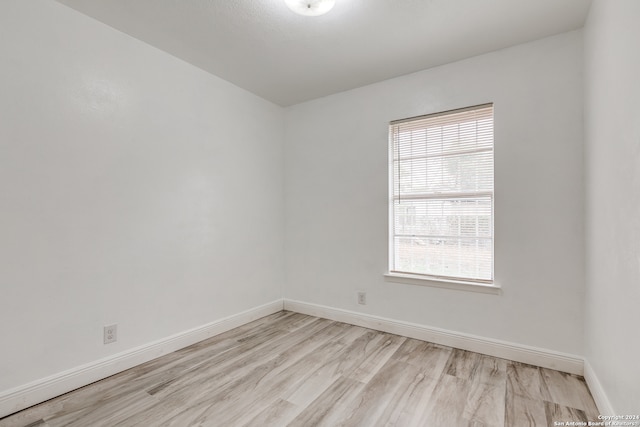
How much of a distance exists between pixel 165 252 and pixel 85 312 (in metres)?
0.70

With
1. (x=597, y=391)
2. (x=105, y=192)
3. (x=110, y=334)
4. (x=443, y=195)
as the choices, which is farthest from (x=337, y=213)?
(x=597, y=391)

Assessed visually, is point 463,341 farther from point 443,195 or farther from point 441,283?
point 443,195

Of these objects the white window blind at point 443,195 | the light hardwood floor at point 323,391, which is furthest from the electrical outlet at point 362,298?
the light hardwood floor at point 323,391

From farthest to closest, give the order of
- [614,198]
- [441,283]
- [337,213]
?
[337,213] < [441,283] < [614,198]

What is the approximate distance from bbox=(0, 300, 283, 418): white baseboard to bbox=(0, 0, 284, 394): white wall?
52 mm

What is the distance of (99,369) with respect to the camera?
2.24 meters

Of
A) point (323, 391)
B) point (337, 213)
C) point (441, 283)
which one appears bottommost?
point (323, 391)

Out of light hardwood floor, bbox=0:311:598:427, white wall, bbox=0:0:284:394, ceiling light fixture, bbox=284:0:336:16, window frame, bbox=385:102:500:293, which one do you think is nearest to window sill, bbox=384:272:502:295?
window frame, bbox=385:102:500:293

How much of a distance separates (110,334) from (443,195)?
9.81ft

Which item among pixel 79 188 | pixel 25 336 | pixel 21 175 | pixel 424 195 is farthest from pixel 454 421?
pixel 21 175

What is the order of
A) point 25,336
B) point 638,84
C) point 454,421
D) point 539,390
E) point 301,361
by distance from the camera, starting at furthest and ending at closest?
point 301,361
point 539,390
point 25,336
point 454,421
point 638,84

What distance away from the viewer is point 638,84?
1304mm

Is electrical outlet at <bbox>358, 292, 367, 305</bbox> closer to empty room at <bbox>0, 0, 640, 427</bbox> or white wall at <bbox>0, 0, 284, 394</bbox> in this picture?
empty room at <bbox>0, 0, 640, 427</bbox>

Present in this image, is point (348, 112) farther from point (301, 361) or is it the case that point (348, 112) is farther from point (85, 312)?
point (85, 312)
